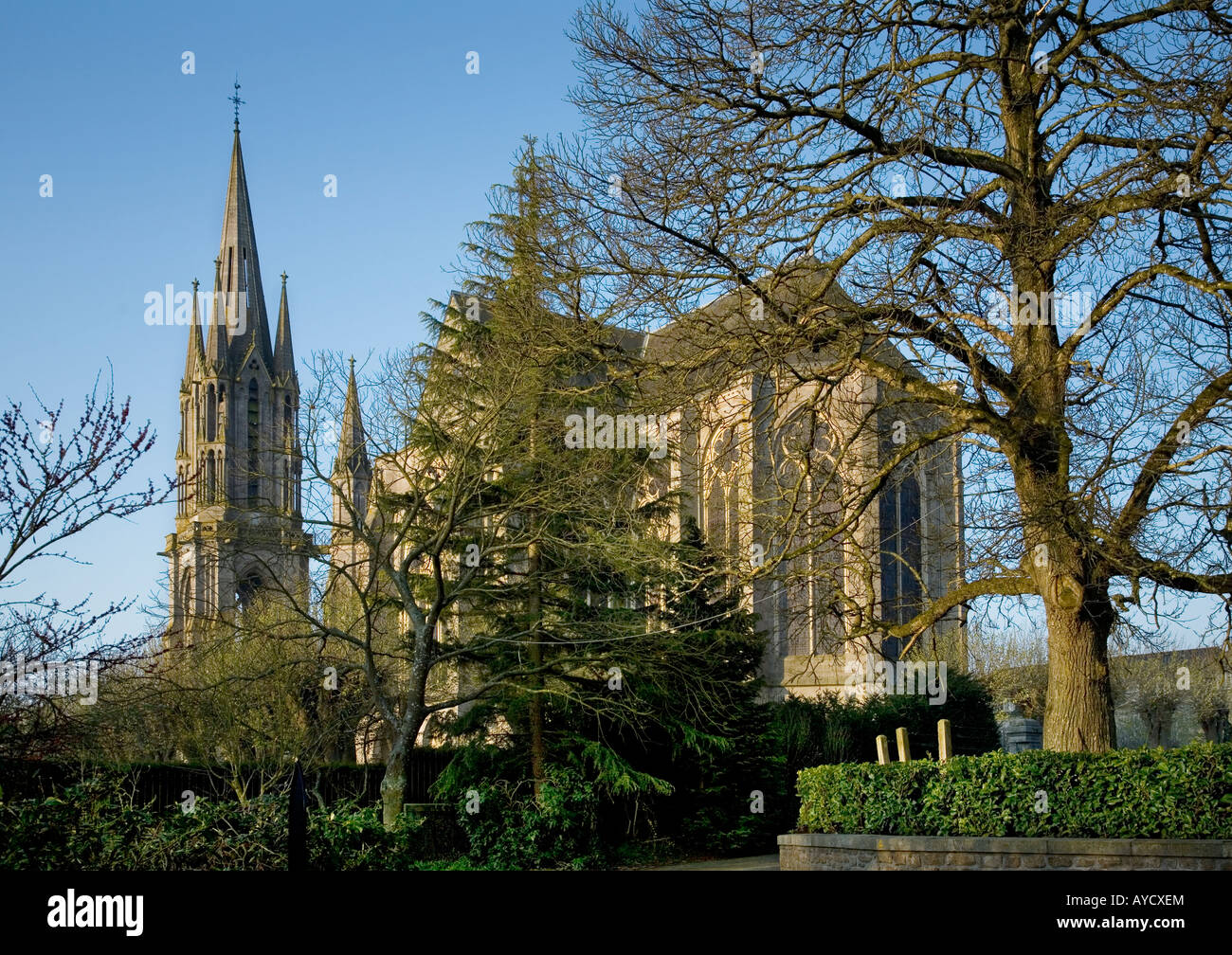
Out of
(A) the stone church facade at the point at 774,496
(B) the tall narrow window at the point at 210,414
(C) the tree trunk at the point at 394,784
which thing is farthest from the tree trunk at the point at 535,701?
(B) the tall narrow window at the point at 210,414

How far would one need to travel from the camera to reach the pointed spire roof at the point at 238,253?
221 feet

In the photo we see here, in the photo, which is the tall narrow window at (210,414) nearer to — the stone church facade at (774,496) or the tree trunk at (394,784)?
the stone church facade at (774,496)

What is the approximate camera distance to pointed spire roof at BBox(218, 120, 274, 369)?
221ft

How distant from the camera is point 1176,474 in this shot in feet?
→ 36.5

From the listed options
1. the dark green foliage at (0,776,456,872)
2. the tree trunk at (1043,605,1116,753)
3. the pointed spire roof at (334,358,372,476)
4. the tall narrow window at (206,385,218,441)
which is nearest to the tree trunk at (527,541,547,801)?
the pointed spire roof at (334,358,372,476)

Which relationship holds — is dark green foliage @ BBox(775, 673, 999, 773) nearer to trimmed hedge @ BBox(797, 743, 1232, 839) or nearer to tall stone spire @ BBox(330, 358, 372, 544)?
trimmed hedge @ BBox(797, 743, 1232, 839)

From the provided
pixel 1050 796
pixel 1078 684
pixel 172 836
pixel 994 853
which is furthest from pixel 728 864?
pixel 172 836

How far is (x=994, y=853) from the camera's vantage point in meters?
12.1

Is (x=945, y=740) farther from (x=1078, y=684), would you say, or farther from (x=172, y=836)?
(x=172, y=836)

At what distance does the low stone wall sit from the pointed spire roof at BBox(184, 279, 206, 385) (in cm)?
6207

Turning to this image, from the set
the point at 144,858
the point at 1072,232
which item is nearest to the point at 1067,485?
the point at 1072,232

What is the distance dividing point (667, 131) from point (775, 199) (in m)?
1.26

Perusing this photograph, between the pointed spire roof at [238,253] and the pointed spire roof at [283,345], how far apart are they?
161 centimetres

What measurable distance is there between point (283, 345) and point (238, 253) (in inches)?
285
